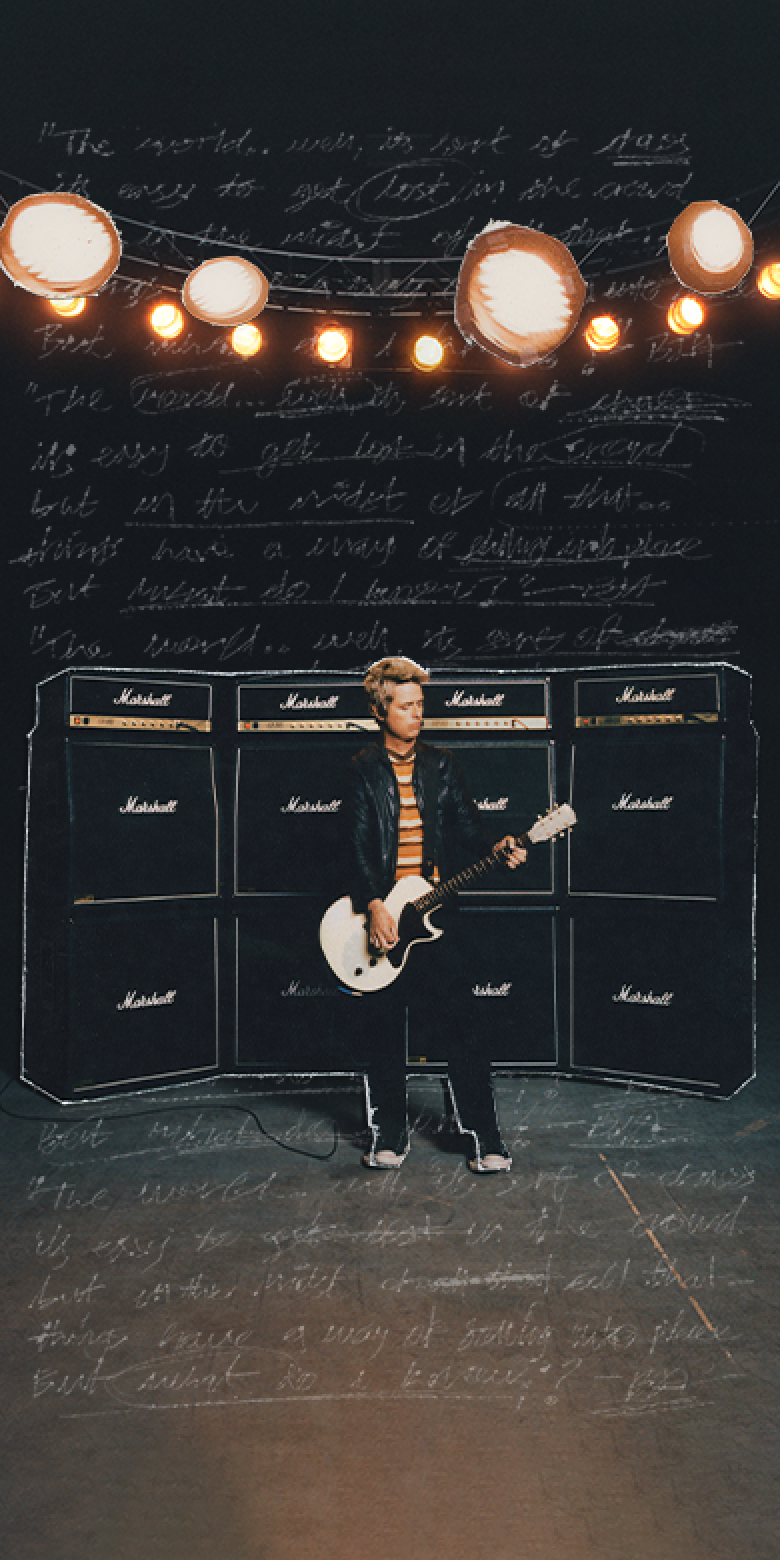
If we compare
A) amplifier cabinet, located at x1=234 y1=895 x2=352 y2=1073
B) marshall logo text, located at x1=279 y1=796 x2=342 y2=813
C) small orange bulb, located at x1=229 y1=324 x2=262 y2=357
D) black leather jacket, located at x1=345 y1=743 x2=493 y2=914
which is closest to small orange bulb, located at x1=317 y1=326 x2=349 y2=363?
small orange bulb, located at x1=229 y1=324 x2=262 y2=357

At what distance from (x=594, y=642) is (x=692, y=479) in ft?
2.93

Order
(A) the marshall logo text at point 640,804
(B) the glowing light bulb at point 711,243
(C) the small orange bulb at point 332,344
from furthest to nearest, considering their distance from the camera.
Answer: (C) the small orange bulb at point 332,344 → (A) the marshall logo text at point 640,804 → (B) the glowing light bulb at point 711,243

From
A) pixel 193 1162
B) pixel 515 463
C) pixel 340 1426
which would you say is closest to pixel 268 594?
pixel 515 463

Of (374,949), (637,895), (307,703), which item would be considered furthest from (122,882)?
(637,895)

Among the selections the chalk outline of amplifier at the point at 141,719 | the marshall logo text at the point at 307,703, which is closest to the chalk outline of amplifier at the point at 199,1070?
the chalk outline of amplifier at the point at 141,719

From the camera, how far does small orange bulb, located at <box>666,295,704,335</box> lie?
4230 mm

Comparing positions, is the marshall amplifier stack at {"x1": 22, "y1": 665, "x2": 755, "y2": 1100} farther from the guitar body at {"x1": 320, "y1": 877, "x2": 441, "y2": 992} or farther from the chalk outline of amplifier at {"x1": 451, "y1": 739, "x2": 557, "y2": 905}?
the guitar body at {"x1": 320, "y1": 877, "x2": 441, "y2": 992}

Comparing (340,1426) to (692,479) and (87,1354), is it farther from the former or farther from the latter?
(692,479)

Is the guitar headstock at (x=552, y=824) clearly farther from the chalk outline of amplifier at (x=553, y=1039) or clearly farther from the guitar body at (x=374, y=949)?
the chalk outline of amplifier at (x=553, y=1039)

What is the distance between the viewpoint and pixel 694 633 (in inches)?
209

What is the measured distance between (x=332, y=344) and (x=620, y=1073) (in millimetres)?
3004

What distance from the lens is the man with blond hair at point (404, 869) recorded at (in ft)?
9.70

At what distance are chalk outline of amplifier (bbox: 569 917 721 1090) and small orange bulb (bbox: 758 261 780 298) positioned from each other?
2324 millimetres

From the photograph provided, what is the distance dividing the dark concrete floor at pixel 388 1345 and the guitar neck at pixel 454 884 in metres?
0.71
